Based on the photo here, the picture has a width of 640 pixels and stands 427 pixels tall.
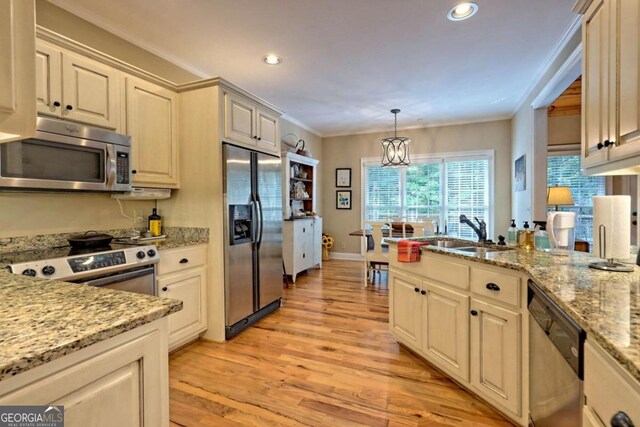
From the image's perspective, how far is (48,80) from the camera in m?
1.94

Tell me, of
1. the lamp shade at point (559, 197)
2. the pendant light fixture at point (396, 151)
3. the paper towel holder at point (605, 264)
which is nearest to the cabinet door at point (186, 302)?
the paper towel holder at point (605, 264)

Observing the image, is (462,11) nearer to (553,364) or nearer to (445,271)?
(445,271)

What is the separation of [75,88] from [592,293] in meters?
3.02

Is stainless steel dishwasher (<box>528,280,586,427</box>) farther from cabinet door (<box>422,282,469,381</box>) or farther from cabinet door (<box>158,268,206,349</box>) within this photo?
cabinet door (<box>158,268,206,349</box>)

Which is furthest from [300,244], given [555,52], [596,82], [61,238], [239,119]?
[596,82]

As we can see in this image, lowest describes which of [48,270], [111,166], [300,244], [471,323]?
[471,323]

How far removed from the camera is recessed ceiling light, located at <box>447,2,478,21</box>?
2335 millimetres

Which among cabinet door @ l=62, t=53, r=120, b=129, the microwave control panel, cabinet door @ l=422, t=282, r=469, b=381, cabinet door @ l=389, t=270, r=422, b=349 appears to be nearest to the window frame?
cabinet door @ l=389, t=270, r=422, b=349

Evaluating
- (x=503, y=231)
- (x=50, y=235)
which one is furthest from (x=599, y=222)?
(x=503, y=231)

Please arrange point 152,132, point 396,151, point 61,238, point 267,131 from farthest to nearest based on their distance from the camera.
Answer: point 396,151
point 267,131
point 152,132
point 61,238

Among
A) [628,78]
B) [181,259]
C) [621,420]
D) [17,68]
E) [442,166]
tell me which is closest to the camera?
[621,420]

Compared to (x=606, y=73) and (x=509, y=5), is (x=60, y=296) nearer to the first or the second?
(x=606, y=73)

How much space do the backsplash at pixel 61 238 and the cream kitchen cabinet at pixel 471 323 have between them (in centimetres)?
179

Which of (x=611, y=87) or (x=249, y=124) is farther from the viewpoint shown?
(x=249, y=124)
